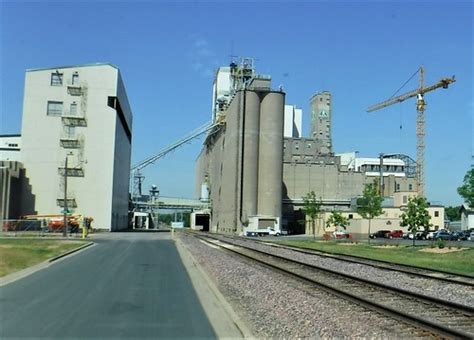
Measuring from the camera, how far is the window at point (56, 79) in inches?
3433

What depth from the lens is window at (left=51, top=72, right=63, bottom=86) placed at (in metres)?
87.2

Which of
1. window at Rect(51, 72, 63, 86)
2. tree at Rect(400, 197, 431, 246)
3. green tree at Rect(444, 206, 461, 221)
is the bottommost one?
tree at Rect(400, 197, 431, 246)

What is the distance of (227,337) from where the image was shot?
940 centimetres

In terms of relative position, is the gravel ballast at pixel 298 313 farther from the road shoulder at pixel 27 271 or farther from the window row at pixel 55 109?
the window row at pixel 55 109

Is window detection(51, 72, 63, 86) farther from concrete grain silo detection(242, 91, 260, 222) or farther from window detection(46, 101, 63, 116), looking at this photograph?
concrete grain silo detection(242, 91, 260, 222)

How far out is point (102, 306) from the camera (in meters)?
12.0

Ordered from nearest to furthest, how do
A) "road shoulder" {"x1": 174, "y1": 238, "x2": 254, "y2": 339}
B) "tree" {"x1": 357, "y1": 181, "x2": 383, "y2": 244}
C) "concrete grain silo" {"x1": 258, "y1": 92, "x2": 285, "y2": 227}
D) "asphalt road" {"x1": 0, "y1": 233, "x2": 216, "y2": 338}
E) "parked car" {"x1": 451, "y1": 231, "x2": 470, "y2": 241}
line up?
1. "asphalt road" {"x1": 0, "y1": 233, "x2": 216, "y2": 338}
2. "road shoulder" {"x1": 174, "y1": 238, "x2": 254, "y2": 339}
3. "tree" {"x1": 357, "y1": 181, "x2": 383, "y2": 244}
4. "parked car" {"x1": 451, "y1": 231, "x2": 470, "y2": 241}
5. "concrete grain silo" {"x1": 258, "y1": 92, "x2": 285, "y2": 227}

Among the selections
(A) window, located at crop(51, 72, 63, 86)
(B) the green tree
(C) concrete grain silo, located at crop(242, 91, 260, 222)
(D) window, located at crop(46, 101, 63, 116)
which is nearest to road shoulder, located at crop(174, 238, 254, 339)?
(D) window, located at crop(46, 101, 63, 116)

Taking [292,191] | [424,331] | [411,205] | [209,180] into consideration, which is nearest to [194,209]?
[209,180]

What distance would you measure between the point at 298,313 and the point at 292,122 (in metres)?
167

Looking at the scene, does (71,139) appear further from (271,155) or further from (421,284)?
(421,284)

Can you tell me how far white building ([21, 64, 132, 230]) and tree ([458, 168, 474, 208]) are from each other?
54.5 m

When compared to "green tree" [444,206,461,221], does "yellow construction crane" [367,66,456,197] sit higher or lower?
higher

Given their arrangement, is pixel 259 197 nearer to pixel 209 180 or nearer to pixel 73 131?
pixel 73 131
